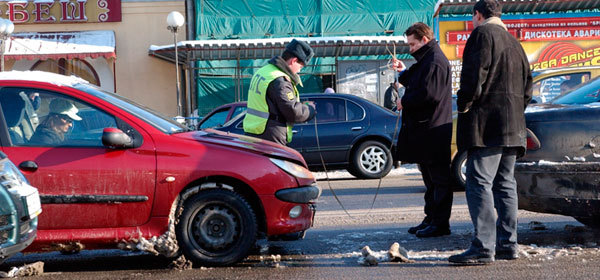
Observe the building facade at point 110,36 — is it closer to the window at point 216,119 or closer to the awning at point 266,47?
the awning at point 266,47

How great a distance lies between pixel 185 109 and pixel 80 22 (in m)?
4.20

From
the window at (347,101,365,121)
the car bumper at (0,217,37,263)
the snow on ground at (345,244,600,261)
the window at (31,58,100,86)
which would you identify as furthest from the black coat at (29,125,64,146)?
the window at (31,58,100,86)

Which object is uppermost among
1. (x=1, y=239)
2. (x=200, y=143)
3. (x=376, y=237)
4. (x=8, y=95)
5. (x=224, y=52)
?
(x=224, y=52)

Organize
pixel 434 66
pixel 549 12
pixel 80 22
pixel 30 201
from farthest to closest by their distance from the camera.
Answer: pixel 80 22 < pixel 549 12 < pixel 434 66 < pixel 30 201

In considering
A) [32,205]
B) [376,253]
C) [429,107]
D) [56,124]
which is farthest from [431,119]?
[32,205]

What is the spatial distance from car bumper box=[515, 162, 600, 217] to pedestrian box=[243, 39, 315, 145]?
Result: 184 centimetres

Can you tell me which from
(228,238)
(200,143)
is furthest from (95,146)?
(228,238)

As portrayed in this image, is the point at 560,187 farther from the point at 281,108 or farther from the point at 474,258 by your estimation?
the point at 281,108

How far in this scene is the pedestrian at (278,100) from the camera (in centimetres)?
602

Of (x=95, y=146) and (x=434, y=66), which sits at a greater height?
(x=434, y=66)

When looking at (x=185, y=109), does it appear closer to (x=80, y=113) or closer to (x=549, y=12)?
(x=549, y=12)

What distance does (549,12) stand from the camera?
67.6ft

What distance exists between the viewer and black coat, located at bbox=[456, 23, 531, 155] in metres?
4.89

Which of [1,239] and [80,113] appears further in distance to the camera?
[80,113]
